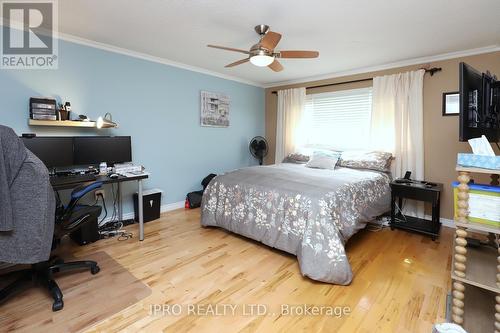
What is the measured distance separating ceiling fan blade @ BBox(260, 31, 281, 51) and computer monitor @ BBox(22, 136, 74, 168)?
2.30m

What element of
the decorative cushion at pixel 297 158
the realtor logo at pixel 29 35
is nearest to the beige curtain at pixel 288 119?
the decorative cushion at pixel 297 158

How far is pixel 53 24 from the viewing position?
2.55m

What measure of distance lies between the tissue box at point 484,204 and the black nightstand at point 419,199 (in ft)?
5.57

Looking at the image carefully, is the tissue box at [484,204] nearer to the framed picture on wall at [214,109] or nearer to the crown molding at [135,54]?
the framed picture on wall at [214,109]

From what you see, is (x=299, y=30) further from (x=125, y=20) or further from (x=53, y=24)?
(x=53, y=24)

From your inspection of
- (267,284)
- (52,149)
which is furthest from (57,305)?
(52,149)

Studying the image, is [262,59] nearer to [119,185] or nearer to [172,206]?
[119,185]

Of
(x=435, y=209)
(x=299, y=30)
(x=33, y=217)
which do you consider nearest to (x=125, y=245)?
(x=33, y=217)

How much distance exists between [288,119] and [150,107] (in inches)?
98.3

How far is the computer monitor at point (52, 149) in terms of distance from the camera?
2488 mm

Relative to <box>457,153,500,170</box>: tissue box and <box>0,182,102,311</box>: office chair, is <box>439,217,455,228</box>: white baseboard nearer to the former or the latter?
<box>457,153,500,170</box>: tissue box

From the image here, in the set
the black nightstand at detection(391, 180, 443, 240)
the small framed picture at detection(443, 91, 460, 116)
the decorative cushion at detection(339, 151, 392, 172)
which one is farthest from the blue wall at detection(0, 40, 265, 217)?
the small framed picture at detection(443, 91, 460, 116)

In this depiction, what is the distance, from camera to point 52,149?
8.55 feet

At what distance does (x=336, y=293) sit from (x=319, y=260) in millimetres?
259
